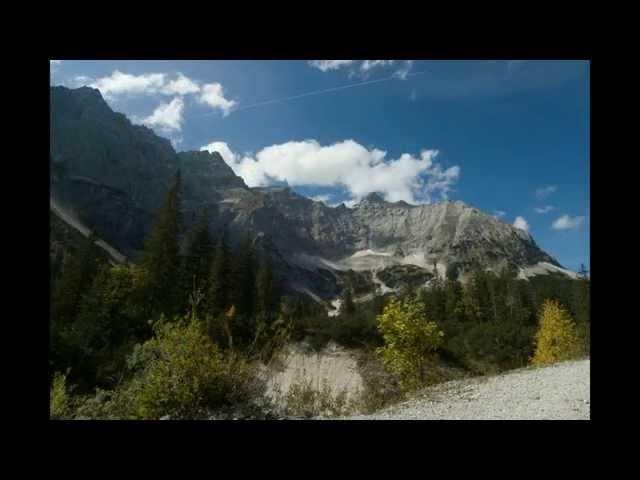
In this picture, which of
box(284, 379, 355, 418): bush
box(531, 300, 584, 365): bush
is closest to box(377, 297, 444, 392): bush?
box(284, 379, 355, 418): bush

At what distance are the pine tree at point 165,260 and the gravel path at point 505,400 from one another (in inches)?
849

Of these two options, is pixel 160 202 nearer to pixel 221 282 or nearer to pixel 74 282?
pixel 221 282

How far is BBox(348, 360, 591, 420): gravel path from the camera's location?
174 inches

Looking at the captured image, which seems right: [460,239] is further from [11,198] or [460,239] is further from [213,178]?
[11,198]

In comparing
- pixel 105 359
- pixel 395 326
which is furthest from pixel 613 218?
pixel 105 359

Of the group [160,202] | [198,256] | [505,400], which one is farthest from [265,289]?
[160,202]

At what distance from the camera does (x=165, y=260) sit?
26875 millimetres

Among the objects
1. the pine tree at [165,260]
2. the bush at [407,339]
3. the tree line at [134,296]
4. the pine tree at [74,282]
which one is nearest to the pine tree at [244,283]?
the tree line at [134,296]

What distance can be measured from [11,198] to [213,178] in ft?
653

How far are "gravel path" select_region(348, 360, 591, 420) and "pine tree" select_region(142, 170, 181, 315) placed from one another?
2157 centimetres

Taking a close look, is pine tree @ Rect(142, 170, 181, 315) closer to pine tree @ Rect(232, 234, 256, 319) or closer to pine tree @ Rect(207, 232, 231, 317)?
pine tree @ Rect(207, 232, 231, 317)
